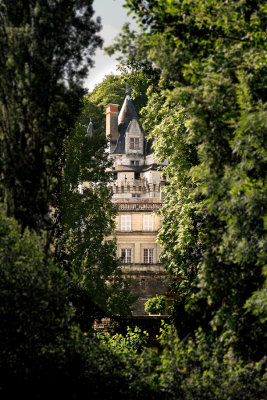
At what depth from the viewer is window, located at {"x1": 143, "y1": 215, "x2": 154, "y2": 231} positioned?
4312 centimetres

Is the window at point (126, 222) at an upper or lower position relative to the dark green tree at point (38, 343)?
upper

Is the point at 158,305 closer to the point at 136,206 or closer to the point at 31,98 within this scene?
the point at 31,98

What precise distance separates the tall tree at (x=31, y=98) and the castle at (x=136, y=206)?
1010cm

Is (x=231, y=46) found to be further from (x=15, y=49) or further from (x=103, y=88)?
(x=103, y=88)

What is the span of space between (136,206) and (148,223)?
4.88 feet

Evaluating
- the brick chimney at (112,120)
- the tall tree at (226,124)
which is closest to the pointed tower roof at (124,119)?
the brick chimney at (112,120)

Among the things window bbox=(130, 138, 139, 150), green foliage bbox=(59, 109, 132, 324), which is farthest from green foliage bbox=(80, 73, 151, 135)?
green foliage bbox=(59, 109, 132, 324)

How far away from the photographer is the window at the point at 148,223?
1698 inches

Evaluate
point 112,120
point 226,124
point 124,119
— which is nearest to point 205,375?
point 226,124

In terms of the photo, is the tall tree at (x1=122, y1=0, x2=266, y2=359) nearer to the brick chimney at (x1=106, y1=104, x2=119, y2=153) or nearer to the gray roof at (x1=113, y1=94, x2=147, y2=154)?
the brick chimney at (x1=106, y1=104, x2=119, y2=153)

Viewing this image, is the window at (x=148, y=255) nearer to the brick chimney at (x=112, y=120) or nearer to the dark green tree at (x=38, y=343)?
the brick chimney at (x=112, y=120)

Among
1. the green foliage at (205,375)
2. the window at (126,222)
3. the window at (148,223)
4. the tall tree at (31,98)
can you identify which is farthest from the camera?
the window at (148,223)

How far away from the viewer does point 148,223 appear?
43.2 m

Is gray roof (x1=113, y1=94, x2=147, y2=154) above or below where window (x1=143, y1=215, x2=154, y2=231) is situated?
above
